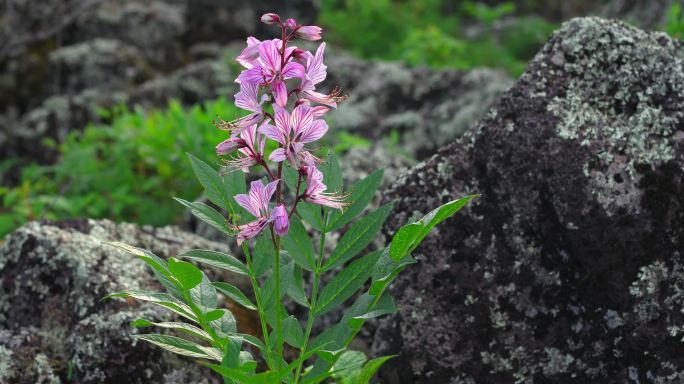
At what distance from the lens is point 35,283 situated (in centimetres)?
380

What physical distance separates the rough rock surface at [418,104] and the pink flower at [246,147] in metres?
4.14

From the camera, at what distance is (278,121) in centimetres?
244

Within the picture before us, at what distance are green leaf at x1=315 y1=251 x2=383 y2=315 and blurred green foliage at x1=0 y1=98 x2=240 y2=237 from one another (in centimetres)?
270

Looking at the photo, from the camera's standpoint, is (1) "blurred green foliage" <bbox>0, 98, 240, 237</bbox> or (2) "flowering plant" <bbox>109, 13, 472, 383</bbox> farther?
(1) "blurred green foliage" <bbox>0, 98, 240, 237</bbox>

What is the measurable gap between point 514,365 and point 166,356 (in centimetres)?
143

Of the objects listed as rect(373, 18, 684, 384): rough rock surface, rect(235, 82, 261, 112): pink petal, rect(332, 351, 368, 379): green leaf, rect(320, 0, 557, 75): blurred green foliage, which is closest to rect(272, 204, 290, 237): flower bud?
rect(235, 82, 261, 112): pink petal

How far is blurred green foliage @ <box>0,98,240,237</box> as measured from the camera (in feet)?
18.2

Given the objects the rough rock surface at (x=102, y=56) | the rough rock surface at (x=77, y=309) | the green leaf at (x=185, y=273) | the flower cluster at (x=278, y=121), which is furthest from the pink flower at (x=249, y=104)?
the rough rock surface at (x=102, y=56)

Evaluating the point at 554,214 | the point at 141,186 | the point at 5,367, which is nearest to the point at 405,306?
the point at 554,214

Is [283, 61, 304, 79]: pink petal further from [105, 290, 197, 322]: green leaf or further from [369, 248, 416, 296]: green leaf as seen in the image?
[105, 290, 197, 322]: green leaf

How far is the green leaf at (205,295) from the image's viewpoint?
2.75 m

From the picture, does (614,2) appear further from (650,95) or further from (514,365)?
(514,365)

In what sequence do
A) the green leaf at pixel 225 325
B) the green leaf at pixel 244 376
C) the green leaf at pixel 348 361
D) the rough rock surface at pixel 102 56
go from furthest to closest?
the rough rock surface at pixel 102 56
the green leaf at pixel 348 361
the green leaf at pixel 225 325
the green leaf at pixel 244 376

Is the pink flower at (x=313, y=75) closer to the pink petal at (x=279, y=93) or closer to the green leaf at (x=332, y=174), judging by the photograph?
the pink petal at (x=279, y=93)
